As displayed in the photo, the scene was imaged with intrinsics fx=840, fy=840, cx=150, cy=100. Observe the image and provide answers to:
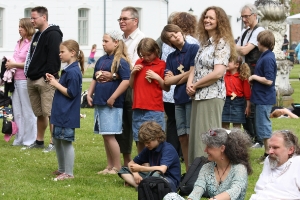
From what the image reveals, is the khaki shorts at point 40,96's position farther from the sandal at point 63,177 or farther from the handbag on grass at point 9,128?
the sandal at point 63,177

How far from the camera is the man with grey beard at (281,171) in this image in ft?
22.2

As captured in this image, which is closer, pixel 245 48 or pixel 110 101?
pixel 110 101

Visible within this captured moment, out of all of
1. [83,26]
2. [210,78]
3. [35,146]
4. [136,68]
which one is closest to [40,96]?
[35,146]

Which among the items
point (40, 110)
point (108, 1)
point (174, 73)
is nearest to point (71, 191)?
point (174, 73)

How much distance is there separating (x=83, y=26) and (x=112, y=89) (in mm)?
36192

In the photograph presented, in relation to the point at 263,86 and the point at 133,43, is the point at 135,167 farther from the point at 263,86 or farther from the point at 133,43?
the point at 263,86

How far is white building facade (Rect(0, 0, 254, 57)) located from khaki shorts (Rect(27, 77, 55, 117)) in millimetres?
30115

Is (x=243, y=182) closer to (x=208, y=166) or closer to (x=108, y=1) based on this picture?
(x=208, y=166)

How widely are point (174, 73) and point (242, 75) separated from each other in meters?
2.28

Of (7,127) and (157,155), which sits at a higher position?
(157,155)

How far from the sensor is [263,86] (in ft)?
36.0

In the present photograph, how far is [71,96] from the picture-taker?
951 centimetres

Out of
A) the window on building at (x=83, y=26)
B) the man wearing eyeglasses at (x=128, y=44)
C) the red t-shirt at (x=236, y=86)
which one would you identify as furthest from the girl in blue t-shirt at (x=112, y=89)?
the window on building at (x=83, y=26)

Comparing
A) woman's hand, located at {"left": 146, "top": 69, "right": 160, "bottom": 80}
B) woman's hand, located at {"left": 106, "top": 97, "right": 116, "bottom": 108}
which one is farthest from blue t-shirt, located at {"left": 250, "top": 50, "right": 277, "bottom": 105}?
woman's hand, located at {"left": 106, "top": 97, "right": 116, "bottom": 108}
